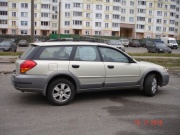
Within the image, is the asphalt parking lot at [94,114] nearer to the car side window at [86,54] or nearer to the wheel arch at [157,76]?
the wheel arch at [157,76]

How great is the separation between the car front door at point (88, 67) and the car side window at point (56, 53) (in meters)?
0.22

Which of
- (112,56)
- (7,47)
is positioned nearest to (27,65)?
(112,56)

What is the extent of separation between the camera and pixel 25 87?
602 centimetres

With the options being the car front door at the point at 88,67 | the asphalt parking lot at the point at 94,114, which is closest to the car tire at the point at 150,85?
the asphalt parking lot at the point at 94,114

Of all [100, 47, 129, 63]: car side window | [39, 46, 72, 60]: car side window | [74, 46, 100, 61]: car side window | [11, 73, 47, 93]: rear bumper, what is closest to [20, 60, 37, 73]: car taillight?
[11, 73, 47, 93]: rear bumper

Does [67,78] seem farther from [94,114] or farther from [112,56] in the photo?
[112,56]

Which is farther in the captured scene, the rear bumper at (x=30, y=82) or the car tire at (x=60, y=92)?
the car tire at (x=60, y=92)

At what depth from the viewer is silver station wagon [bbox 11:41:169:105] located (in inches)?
237

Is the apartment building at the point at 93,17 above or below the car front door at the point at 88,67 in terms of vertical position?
above

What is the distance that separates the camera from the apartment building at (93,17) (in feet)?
235

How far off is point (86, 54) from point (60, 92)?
1.22 m

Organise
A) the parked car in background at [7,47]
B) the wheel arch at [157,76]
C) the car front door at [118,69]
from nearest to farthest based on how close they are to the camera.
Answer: the car front door at [118,69] < the wheel arch at [157,76] < the parked car in background at [7,47]

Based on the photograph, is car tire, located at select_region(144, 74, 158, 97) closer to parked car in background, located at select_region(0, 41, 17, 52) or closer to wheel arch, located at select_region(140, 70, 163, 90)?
wheel arch, located at select_region(140, 70, 163, 90)

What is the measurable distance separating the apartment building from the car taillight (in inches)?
2555
